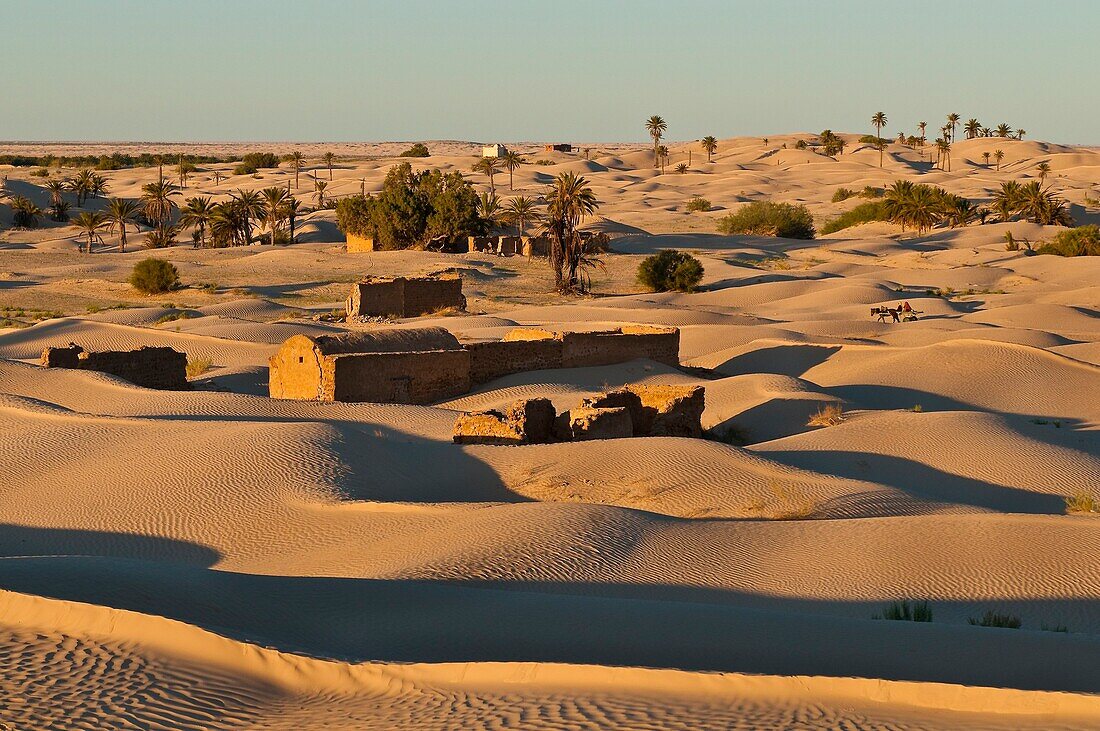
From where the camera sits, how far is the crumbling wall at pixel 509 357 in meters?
22.8

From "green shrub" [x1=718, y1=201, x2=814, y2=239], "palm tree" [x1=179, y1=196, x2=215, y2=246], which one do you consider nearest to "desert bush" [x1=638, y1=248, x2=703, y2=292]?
"green shrub" [x1=718, y1=201, x2=814, y2=239]

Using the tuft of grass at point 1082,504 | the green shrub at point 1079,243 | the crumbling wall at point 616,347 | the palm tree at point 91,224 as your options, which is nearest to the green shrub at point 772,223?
the green shrub at point 1079,243

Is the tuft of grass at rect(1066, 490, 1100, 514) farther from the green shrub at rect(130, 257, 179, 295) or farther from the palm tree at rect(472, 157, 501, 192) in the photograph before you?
the palm tree at rect(472, 157, 501, 192)

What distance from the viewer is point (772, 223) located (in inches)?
2581

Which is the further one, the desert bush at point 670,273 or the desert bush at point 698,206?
the desert bush at point 698,206

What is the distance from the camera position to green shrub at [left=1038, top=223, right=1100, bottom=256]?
177 feet

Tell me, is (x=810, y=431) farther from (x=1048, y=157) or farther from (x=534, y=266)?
(x=1048, y=157)

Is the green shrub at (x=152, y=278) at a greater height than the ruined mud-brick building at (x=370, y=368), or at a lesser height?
lesser

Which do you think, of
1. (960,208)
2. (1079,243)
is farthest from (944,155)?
(1079,243)

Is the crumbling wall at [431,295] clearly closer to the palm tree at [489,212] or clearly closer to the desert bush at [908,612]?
the palm tree at [489,212]

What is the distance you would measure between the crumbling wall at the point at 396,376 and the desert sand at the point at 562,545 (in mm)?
489

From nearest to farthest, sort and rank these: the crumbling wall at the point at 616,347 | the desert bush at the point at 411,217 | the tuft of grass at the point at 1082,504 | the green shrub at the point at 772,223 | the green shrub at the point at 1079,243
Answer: the tuft of grass at the point at 1082,504 → the crumbling wall at the point at 616,347 → the green shrub at the point at 1079,243 → the desert bush at the point at 411,217 → the green shrub at the point at 772,223

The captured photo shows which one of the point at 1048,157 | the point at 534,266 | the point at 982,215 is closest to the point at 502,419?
the point at 534,266

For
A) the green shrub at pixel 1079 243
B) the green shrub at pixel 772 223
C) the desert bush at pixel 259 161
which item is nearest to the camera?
the green shrub at pixel 1079 243
